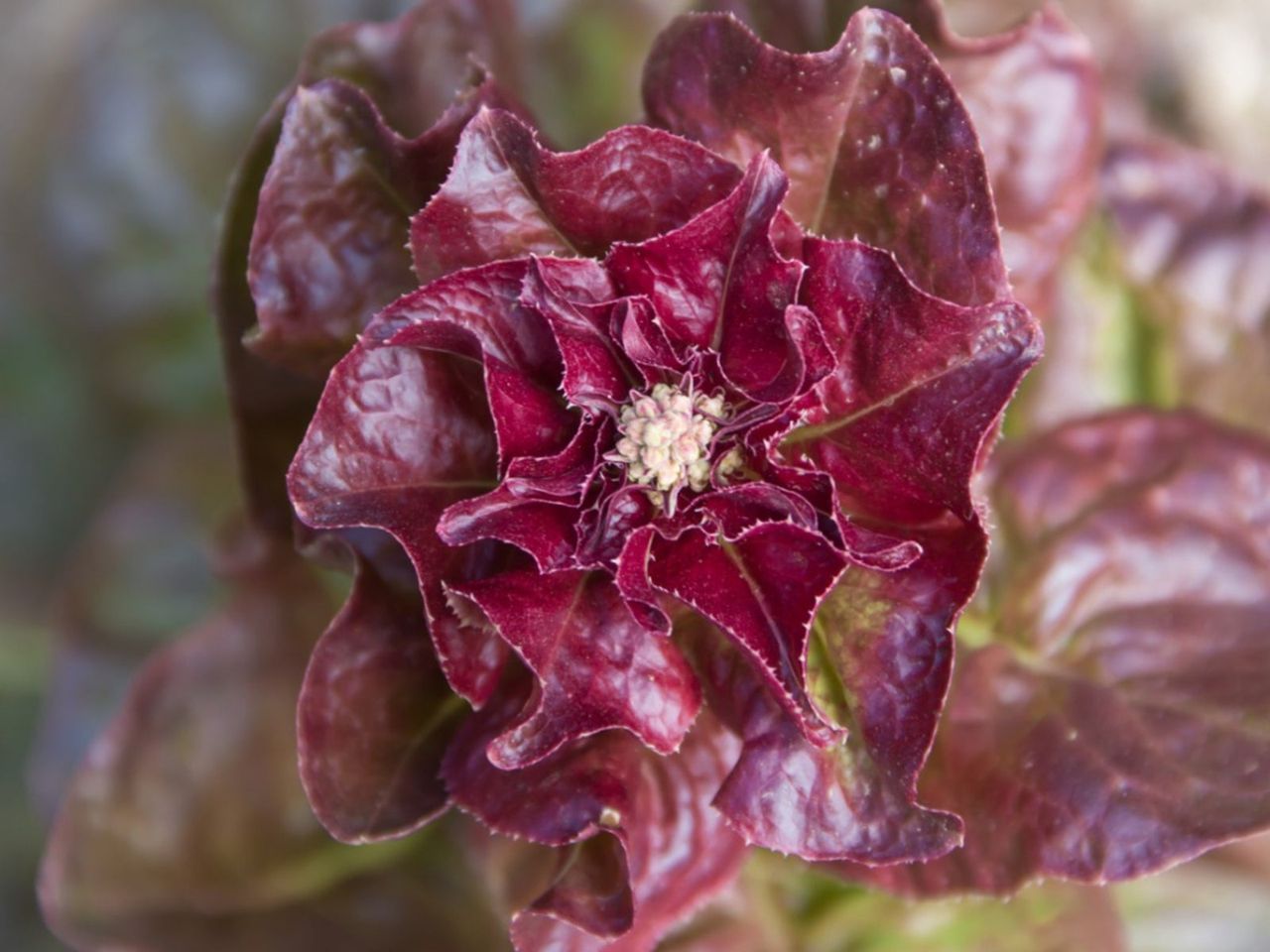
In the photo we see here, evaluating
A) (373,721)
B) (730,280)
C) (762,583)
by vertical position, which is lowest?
(373,721)

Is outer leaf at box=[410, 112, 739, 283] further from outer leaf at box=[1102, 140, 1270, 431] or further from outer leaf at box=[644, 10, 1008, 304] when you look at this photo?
outer leaf at box=[1102, 140, 1270, 431]

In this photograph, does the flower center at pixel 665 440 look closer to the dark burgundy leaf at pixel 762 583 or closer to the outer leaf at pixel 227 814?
the dark burgundy leaf at pixel 762 583

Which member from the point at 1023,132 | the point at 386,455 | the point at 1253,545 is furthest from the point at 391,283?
the point at 1253,545

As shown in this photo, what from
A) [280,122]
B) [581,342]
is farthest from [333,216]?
[581,342]

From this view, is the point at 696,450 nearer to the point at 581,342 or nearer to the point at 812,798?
the point at 581,342

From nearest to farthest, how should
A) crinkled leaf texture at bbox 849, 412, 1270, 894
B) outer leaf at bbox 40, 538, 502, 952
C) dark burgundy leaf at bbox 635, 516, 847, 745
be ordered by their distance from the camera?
dark burgundy leaf at bbox 635, 516, 847, 745 → crinkled leaf texture at bbox 849, 412, 1270, 894 → outer leaf at bbox 40, 538, 502, 952

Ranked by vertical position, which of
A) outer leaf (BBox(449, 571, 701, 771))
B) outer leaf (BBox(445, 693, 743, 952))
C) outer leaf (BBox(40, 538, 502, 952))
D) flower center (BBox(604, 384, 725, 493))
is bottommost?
outer leaf (BBox(40, 538, 502, 952))

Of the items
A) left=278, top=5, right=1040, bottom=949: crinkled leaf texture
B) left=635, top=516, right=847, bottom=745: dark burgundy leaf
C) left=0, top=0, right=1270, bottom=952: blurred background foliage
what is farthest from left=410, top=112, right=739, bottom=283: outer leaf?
left=0, top=0, right=1270, bottom=952: blurred background foliage
